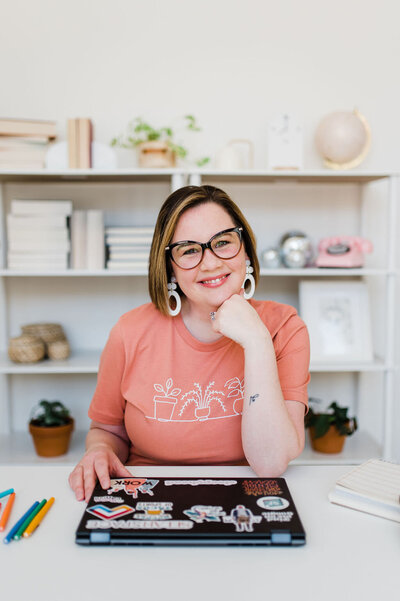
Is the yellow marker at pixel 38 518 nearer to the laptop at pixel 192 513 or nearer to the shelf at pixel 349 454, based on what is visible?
the laptop at pixel 192 513

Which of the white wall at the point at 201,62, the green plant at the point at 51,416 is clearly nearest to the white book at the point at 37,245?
the white wall at the point at 201,62

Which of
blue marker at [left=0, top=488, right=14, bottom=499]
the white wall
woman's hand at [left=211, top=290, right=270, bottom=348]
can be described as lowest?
blue marker at [left=0, top=488, right=14, bottom=499]

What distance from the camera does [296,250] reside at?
2.54 metres

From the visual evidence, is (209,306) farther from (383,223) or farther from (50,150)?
(383,223)

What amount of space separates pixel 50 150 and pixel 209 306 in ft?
4.66

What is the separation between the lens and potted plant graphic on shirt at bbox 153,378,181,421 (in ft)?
4.44

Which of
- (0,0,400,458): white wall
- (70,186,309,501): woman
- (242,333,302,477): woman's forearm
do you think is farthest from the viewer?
(0,0,400,458): white wall

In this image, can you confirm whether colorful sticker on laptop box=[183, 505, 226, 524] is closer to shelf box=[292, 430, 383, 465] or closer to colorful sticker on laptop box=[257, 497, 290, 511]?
colorful sticker on laptop box=[257, 497, 290, 511]

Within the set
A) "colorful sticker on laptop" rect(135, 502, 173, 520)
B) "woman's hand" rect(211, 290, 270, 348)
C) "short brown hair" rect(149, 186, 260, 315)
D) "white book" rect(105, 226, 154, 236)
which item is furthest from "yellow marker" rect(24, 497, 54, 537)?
"white book" rect(105, 226, 154, 236)

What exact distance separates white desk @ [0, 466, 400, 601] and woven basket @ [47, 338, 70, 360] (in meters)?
1.64

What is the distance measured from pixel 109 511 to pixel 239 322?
54 cm

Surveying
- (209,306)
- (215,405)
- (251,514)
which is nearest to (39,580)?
(251,514)

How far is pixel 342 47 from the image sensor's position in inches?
106

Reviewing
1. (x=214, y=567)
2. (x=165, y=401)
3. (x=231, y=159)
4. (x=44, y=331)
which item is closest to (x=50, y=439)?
(x=44, y=331)
